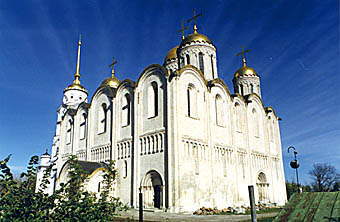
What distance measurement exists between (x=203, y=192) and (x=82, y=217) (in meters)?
14.7

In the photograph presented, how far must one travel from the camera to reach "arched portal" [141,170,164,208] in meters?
19.0

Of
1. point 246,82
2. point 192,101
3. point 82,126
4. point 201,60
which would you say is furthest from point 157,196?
point 246,82

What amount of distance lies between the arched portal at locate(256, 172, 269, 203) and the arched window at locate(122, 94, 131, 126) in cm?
1288

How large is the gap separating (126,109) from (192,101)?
18.0 feet

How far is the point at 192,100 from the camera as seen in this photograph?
20.8m

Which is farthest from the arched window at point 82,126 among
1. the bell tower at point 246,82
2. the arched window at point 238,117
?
the bell tower at point 246,82

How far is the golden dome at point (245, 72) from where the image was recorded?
30709mm

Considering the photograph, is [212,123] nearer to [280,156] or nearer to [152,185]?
[152,185]

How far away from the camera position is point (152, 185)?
63.1ft

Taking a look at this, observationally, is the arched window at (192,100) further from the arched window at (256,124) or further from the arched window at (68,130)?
the arched window at (68,130)

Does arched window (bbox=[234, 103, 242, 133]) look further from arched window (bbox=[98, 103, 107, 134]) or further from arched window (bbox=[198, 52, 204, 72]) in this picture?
arched window (bbox=[98, 103, 107, 134])

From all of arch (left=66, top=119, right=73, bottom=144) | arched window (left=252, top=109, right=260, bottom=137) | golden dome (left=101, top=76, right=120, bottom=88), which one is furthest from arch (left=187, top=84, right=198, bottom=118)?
arch (left=66, top=119, right=73, bottom=144)

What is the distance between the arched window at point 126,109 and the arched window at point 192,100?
4979 mm

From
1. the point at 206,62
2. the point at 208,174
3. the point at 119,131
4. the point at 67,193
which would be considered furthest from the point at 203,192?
the point at 67,193
